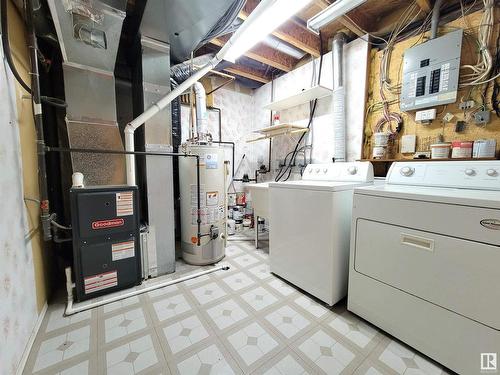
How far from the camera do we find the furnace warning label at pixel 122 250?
1777 mm

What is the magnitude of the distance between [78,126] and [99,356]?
5.85 feet

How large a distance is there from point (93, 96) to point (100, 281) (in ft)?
5.35

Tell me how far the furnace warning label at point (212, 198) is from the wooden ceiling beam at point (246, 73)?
1.99 metres

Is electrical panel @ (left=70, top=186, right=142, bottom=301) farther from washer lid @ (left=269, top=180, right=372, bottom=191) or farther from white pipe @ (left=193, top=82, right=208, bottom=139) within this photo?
washer lid @ (left=269, top=180, right=372, bottom=191)

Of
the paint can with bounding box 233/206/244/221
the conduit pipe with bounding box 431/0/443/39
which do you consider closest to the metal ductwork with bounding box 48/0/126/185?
the paint can with bounding box 233/206/244/221

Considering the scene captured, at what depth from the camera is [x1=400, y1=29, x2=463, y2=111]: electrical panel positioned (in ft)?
5.80

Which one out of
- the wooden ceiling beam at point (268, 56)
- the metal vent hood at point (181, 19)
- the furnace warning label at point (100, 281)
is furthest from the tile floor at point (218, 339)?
the wooden ceiling beam at point (268, 56)

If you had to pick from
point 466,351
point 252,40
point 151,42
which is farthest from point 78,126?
point 466,351

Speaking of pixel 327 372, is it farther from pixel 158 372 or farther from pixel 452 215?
pixel 452 215

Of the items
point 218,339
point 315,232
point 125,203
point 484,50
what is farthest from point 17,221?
point 484,50

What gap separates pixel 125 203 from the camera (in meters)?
1.79

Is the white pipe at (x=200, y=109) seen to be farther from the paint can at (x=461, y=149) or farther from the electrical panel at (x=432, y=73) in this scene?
the paint can at (x=461, y=149)

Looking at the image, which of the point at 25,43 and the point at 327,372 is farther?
the point at 25,43

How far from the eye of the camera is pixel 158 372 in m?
1.13
